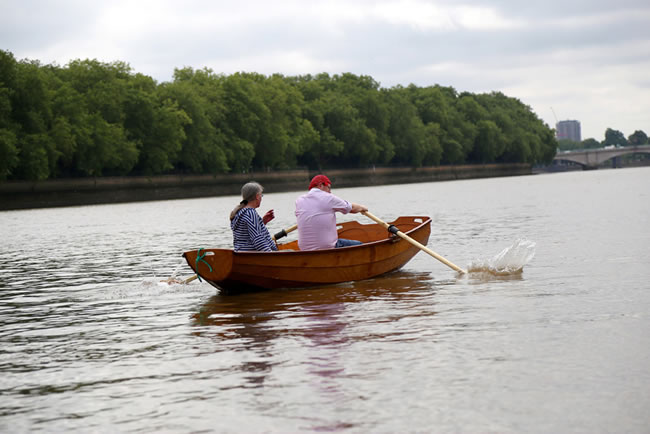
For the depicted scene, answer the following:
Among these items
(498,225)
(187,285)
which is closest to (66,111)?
(498,225)

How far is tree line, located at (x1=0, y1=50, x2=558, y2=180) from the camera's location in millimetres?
73938

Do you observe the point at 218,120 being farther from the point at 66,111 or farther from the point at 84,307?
the point at 84,307

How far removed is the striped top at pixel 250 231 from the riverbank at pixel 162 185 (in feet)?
199

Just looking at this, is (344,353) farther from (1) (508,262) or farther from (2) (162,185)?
(2) (162,185)

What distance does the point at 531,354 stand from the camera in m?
8.66

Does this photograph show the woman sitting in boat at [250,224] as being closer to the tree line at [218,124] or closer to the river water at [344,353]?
the river water at [344,353]

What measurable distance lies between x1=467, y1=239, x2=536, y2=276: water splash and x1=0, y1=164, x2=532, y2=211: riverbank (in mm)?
61323

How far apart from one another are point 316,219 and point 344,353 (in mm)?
6225

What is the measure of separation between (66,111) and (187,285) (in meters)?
66.0

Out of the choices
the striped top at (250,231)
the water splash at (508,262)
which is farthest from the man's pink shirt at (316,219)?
the water splash at (508,262)

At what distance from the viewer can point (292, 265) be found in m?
14.4

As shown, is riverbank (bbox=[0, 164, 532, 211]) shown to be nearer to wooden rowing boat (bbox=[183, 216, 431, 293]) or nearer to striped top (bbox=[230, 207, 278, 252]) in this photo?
wooden rowing boat (bbox=[183, 216, 431, 293])

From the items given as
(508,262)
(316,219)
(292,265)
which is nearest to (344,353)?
(292,265)

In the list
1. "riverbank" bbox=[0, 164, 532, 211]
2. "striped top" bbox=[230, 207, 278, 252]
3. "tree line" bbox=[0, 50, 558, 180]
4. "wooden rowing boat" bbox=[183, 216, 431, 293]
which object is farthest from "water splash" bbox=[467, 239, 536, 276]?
"riverbank" bbox=[0, 164, 532, 211]
